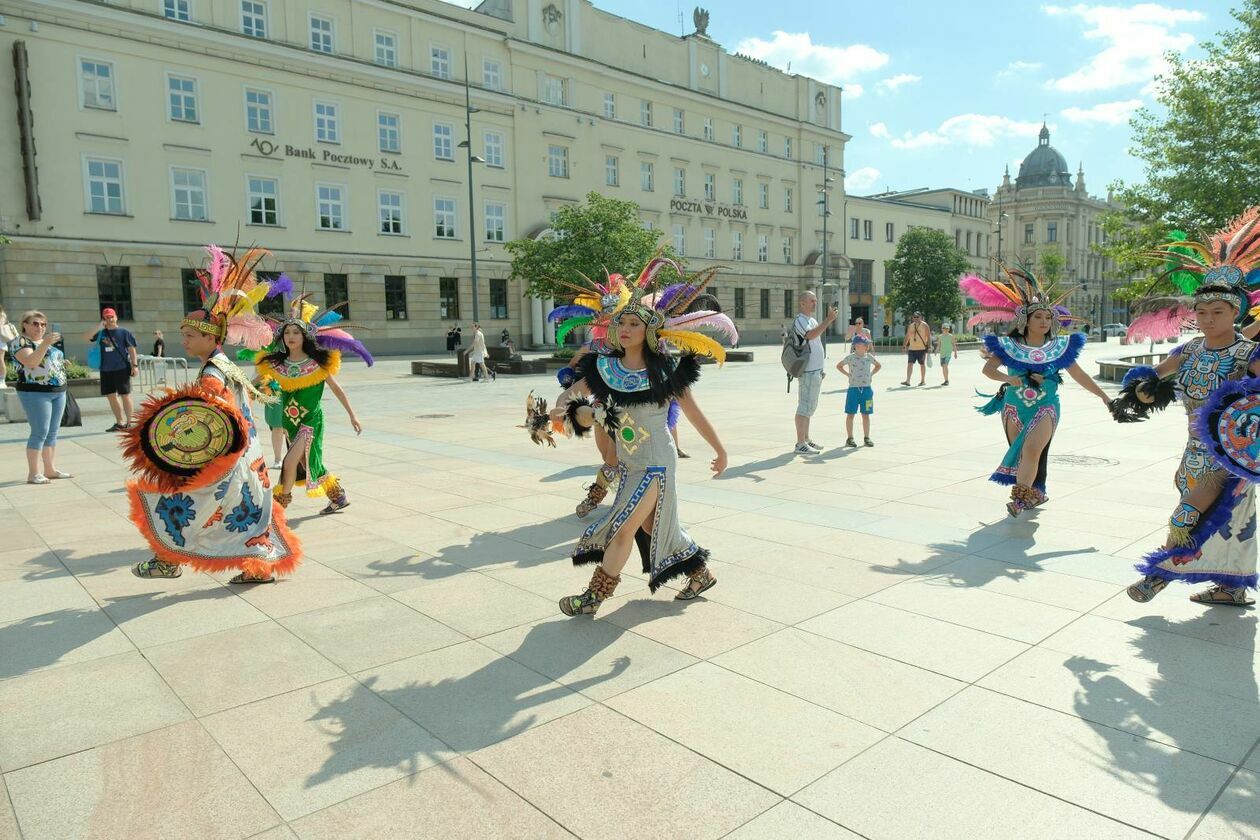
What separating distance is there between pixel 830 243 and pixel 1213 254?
59.9 metres

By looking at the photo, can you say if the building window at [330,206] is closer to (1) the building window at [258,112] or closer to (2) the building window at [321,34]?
(1) the building window at [258,112]

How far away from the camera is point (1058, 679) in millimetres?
3795

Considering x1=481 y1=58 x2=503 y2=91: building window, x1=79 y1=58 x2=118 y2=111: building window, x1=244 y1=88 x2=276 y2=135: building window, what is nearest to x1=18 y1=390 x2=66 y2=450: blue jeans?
x1=79 y1=58 x2=118 y2=111: building window

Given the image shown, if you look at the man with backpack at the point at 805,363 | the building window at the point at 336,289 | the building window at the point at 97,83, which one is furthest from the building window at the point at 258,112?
the man with backpack at the point at 805,363

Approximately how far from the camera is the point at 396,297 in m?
39.9

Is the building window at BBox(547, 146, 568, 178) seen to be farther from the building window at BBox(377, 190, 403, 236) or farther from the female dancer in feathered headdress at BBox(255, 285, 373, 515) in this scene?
the female dancer in feathered headdress at BBox(255, 285, 373, 515)

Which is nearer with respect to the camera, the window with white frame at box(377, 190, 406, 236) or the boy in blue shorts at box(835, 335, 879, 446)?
the boy in blue shorts at box(835, 335, 879, 446)

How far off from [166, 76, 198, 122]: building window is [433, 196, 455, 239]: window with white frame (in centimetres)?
1107

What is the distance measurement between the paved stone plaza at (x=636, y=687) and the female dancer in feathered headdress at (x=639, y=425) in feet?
0.93

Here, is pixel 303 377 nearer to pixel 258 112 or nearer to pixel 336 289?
pixel 336 289

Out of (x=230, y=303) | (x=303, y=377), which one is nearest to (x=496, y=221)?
(x=303, y=377)

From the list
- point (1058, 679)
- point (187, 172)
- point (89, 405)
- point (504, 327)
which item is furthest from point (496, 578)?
point (504, 327)

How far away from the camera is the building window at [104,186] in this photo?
102ft

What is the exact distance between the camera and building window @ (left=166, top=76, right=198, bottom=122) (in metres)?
32.7
